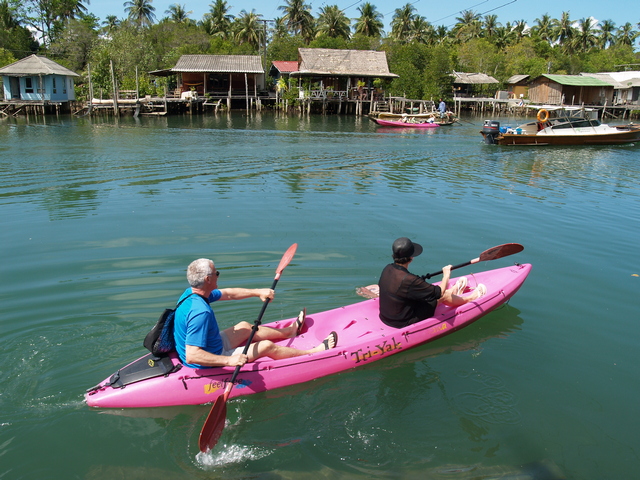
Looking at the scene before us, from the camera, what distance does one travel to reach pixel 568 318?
6.94 metres

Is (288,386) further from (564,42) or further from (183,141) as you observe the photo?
(564,42)

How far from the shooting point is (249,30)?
6147cm

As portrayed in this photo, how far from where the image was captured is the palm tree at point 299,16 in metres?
62.0

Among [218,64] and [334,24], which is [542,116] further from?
[334,24]

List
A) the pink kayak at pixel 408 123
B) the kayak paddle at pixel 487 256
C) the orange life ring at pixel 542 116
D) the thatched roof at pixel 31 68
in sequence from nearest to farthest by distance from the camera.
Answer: the kayak paddle at pixel 487 256 < the orange life ring at pixel 542 116 < the pink kayak at pixel 408 123 < the thatched roof at pixel 31 68

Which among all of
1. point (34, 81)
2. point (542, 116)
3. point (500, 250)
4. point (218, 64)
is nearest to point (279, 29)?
point (218, 64)

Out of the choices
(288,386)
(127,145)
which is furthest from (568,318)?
(127,145)

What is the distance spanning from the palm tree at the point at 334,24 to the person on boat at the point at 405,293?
59364 mm

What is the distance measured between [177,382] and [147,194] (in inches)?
370

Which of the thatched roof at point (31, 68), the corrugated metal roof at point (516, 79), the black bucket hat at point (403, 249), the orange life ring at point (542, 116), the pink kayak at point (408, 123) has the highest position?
the corrugated metal roof at point (516, 79)

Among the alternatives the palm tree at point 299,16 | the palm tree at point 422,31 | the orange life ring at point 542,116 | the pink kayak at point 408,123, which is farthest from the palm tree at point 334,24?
the orange life ring at point 542,116

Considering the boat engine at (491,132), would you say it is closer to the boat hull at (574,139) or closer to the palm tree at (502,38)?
the boat hull at (574,139)

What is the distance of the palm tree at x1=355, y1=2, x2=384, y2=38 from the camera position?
63.2 meters

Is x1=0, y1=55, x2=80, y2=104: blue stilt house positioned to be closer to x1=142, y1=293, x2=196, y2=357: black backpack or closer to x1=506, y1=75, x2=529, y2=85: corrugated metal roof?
x1=142, y1=293, x2=196, y2=357: black backpack
